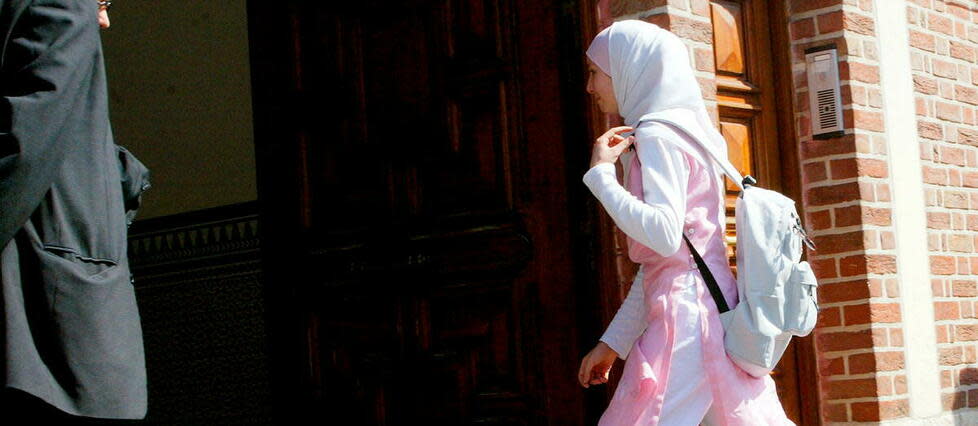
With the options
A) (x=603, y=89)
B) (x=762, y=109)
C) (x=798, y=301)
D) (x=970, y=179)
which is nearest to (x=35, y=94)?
(x=603, y=89)

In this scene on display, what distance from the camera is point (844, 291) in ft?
18.0

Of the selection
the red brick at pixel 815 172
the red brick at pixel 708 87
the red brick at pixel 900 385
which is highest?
the red brick at pixel 708 87

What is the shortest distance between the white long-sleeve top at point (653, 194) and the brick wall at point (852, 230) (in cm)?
170

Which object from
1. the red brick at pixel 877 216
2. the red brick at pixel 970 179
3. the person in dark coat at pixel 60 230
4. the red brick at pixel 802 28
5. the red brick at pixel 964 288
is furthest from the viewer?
the red brick at pixel 970 179

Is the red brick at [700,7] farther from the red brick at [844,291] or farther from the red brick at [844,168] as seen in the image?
the red brick at [844,291]

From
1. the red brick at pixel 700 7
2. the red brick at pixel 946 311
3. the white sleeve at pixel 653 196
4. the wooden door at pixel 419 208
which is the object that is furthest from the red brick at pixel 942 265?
the white sleeve at pixel 653 196

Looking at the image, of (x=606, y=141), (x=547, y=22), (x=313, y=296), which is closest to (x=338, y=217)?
(x=313, y=296)

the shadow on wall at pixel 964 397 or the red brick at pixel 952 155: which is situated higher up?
the red brick at pixel 952 155

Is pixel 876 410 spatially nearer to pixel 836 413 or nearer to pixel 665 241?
pixel 836 413

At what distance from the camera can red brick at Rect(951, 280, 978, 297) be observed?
5.98 m

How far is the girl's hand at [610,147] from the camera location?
13.0 feet

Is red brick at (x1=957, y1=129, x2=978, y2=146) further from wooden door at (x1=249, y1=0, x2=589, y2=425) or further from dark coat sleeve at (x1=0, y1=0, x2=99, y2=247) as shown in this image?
dark coat sleeve at (x1=0, y1=0, x2=99, y2=247)

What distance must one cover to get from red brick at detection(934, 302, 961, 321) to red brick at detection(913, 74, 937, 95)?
2.70ft

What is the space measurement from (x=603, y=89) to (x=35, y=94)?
1621 millimetres
